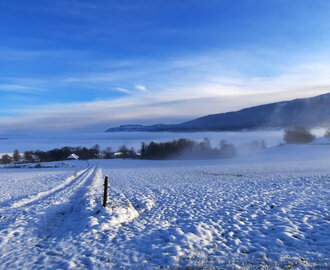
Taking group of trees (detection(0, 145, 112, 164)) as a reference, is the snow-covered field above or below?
below

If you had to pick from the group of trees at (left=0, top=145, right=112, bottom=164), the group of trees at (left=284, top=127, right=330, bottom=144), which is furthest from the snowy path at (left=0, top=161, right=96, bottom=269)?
the group of trees at (left=0, top=145, right=112, bottom=164)

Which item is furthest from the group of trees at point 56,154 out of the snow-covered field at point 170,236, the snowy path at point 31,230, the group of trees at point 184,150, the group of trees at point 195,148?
the snow-covered field at point 170,236

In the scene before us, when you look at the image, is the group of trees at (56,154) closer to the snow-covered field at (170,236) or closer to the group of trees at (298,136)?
the group of trees at (298,136)

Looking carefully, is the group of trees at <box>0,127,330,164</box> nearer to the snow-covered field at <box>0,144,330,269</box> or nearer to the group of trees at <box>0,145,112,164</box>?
the group of trees at <box>0,145,112,164</box>

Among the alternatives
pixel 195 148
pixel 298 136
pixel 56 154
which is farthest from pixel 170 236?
pixel 56 154

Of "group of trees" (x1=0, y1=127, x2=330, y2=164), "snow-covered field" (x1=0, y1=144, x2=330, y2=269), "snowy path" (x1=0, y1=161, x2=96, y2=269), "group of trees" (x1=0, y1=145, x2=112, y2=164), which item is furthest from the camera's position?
"group of trees" (x1=0, y1=145, x2=112, y2=164)

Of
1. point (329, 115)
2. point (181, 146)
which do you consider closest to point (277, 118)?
point (329, 115)

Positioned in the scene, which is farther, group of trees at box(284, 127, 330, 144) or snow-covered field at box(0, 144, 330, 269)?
group of trees at box(284, 127, 330, 144)

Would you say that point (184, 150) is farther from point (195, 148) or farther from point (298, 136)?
point (298, 136)

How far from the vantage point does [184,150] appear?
10500 centimetres

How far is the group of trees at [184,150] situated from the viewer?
95.7 meters

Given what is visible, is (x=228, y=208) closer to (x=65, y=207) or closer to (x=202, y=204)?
(x=202, y=204)

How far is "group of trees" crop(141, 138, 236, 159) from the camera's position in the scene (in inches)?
3767

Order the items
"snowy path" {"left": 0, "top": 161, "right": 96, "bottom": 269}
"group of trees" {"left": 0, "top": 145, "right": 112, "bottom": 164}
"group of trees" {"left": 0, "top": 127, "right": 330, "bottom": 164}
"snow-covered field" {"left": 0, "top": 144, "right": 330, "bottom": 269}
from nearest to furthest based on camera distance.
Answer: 1. "snow-covered field" {"left": 0, "top": 144, "right": 330, "bottom": 269}
2. "snowy path" {"left": 0, "top": 161, "right": 96, "bottom": 269}
3. "group of trees" {"left": 0, "top": 127, "right": 330, "bottom": 164}
4. "group of trees" {"left": 0, "top": 145, "right": 112, "bottom": 164}
